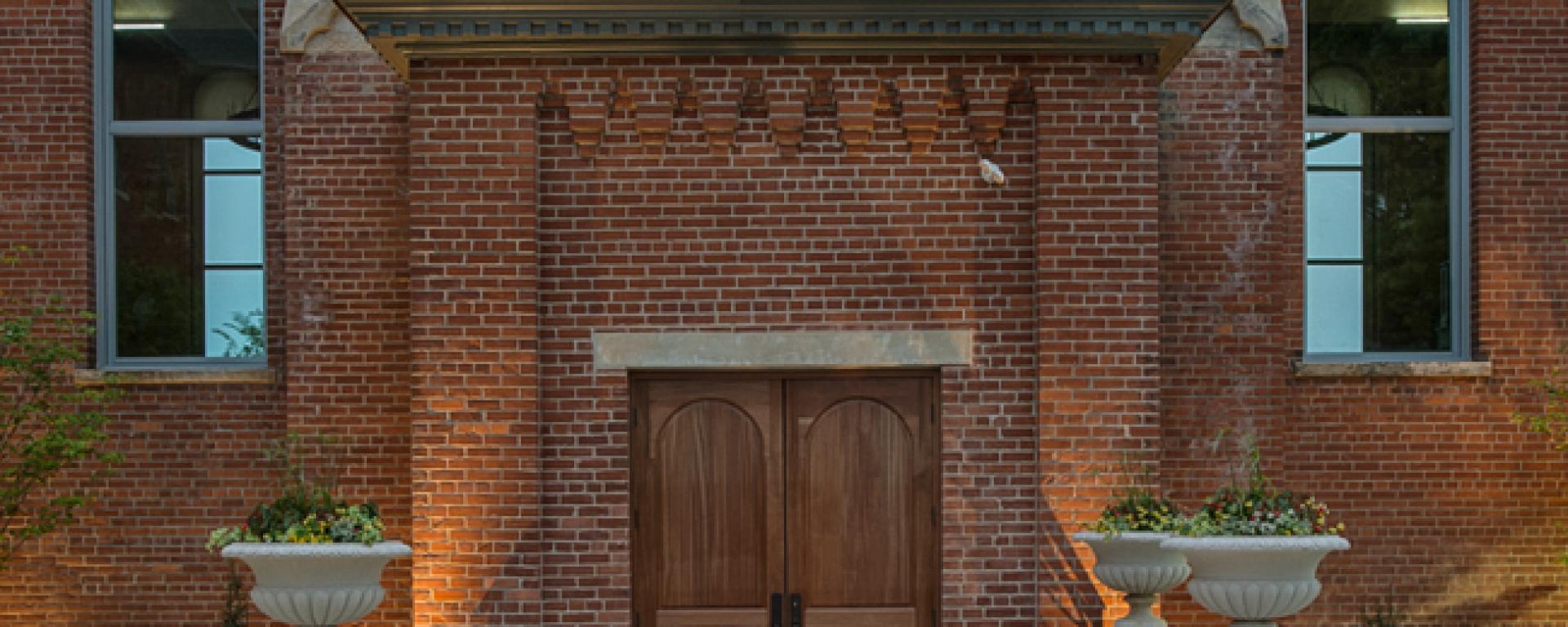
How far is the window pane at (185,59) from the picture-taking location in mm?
9984

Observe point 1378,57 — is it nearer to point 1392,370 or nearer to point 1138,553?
point 1392,370

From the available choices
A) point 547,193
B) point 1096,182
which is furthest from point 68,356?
point 1096,182

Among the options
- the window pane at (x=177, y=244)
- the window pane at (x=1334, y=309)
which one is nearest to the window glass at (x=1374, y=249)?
the window pane at (x=1334, y=309)

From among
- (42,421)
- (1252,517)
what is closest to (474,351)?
(42,421)

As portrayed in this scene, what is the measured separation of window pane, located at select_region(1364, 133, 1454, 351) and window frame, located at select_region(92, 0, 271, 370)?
784 cm

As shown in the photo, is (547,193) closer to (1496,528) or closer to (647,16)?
(647,16)

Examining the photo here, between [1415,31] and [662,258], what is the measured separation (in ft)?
19.2

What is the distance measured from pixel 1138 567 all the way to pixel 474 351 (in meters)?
3.93

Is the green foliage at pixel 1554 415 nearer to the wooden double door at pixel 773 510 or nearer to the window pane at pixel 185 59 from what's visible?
the wooden double door at pixel 773 510

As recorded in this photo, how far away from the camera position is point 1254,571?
7.38 metres

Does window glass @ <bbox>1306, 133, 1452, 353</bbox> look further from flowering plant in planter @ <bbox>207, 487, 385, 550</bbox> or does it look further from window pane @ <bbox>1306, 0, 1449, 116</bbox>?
flowering plant in planter @ <bbox>207, 487, 385, 550</bbox>

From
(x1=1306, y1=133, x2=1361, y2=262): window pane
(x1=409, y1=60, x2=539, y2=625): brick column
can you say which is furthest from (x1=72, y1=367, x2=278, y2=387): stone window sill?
(x1=1306, y1=133, x2=1361, y2=262): window pane

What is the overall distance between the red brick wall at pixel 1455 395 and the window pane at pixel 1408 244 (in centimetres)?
28

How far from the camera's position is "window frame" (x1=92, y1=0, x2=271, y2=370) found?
32.4ft
